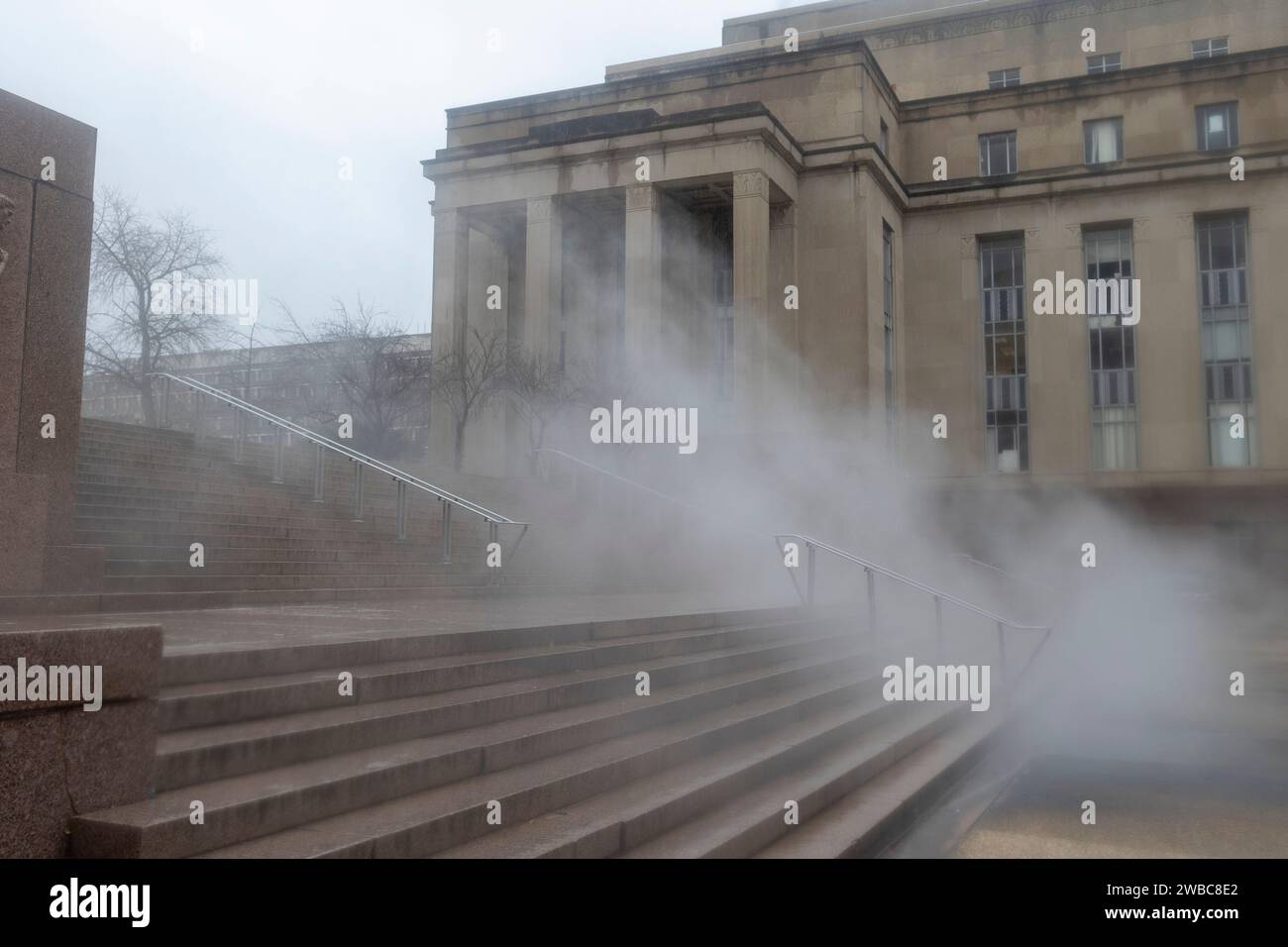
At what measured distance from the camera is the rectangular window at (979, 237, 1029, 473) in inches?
1196

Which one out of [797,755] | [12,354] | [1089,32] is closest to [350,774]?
[797,755]

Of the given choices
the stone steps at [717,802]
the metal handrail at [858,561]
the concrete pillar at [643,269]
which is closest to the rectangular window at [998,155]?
the concrete pillar at [643,269]

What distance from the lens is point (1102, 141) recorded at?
30.8 m

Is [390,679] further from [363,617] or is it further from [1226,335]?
[1226,335]

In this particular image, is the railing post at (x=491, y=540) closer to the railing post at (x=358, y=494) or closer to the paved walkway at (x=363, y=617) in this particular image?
the paved walkway at (x=363, y=617)

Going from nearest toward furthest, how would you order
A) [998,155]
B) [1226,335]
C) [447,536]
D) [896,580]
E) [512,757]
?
[512,757], [896,580], [447,536], [1226,335], [998,155]

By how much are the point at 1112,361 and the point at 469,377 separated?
59.8 feet

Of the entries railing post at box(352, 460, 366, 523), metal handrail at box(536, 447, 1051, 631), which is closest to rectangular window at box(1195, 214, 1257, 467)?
metal handrail at box(536, 447, 1051, 631)

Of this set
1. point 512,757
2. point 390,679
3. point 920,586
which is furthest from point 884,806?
point 920,586

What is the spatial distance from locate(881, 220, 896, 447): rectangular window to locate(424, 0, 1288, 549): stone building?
145mm

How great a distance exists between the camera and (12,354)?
7.33m

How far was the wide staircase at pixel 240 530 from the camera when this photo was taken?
8508 mm

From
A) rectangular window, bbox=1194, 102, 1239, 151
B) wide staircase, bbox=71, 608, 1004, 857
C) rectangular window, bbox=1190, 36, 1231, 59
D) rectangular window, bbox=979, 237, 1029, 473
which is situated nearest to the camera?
wide staircase, bbox=71, 608, 1004, 857

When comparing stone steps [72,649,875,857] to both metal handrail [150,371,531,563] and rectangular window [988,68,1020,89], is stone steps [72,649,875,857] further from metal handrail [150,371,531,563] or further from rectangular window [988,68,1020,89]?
rectangular window [988,68,1020,89]
